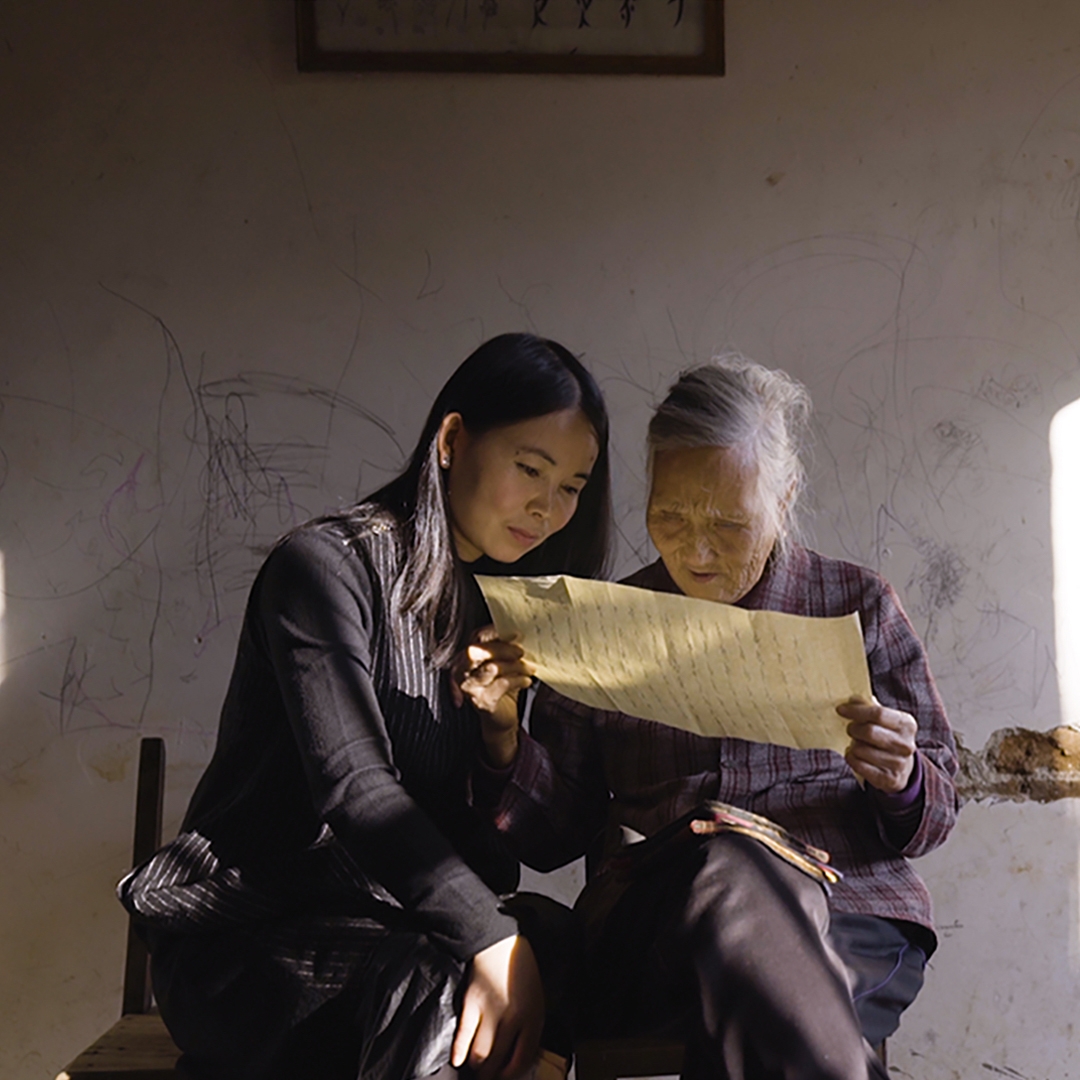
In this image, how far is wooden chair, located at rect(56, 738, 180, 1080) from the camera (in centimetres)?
132

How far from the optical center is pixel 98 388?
2127mm

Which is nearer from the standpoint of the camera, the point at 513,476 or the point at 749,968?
the point at 749,968

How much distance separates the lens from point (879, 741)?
3.71 feet

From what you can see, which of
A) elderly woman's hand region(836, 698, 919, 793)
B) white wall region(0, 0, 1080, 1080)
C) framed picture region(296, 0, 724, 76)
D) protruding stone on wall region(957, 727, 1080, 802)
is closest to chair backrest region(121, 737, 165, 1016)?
white wall region(0, 0, 1080, 1080)

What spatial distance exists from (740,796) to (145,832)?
3.05 feet

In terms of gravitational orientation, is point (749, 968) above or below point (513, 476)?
below

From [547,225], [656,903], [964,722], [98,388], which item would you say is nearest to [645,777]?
[656,903]

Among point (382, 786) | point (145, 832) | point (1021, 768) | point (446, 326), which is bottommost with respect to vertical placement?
point (1021, 768)

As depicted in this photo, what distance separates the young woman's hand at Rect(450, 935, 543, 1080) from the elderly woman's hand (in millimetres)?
413

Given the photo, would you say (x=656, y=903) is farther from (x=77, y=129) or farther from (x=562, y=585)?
(x=77, y=129)

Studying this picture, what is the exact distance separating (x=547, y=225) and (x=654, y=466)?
90 centimetres

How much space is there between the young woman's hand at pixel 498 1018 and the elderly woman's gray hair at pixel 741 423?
662mm

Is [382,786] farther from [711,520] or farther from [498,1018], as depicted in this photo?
[711,520]

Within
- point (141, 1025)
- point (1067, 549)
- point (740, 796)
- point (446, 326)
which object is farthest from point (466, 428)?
point (1067, 549)
